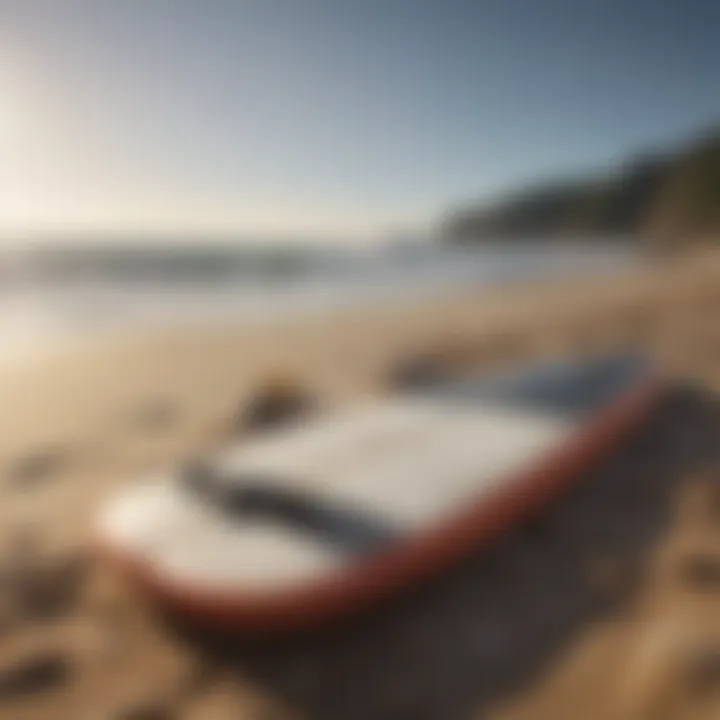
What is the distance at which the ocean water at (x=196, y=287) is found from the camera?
26.5ft

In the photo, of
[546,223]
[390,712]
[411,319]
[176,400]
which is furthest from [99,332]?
[546,223]

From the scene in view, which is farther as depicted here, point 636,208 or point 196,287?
point 636,208

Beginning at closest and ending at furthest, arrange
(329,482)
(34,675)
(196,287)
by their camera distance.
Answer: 1. (34,675)
2. (329,482)
3. (196,287)

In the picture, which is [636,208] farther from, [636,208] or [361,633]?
[361,633]

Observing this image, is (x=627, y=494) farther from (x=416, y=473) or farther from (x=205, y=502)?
(x=205, y=502)

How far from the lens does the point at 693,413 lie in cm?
306

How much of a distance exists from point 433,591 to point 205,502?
28.8 inches

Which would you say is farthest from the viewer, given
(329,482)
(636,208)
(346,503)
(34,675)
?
(636,208)

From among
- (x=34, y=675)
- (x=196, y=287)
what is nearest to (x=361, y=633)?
(x=34, y=675)

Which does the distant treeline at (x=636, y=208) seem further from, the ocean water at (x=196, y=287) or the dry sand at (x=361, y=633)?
the dry sand at (x=361, y=633)

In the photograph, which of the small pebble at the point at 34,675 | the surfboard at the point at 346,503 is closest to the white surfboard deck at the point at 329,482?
the surfboard at the point at 346,503

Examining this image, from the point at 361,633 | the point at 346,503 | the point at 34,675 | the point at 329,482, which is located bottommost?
the point at 361,633

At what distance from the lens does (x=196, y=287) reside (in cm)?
1177

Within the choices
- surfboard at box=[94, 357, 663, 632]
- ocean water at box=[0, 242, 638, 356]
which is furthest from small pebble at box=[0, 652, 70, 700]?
ocean water at box=[0, 242, 638, 356]
